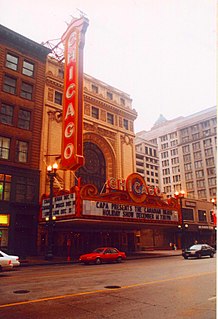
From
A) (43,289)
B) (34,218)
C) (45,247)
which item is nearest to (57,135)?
(34,218)

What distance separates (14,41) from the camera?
3158 cm

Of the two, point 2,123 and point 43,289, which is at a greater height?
point 2,123

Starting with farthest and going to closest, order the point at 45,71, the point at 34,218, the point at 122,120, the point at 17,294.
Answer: the point at 122,120
the point at 45,71
the point at 34,218
the point at 17,294

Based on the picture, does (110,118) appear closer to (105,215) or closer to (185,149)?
(105,215)

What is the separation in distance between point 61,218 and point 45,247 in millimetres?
4793

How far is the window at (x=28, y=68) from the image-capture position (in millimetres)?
32125

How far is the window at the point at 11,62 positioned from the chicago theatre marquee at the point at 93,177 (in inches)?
157

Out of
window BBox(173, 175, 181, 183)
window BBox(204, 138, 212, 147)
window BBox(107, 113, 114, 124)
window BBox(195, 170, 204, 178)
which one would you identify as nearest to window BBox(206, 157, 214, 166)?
window BBox(195, 170, 204, 178)

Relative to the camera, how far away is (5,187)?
27.2m

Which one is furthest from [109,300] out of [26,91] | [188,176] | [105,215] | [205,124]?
[188,176]

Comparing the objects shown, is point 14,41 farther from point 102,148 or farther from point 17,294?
point 17,294

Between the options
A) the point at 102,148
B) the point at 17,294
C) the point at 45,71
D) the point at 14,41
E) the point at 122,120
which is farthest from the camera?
the point at 122,120

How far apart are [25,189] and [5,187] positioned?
2.07m

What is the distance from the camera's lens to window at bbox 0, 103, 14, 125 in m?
28.9
